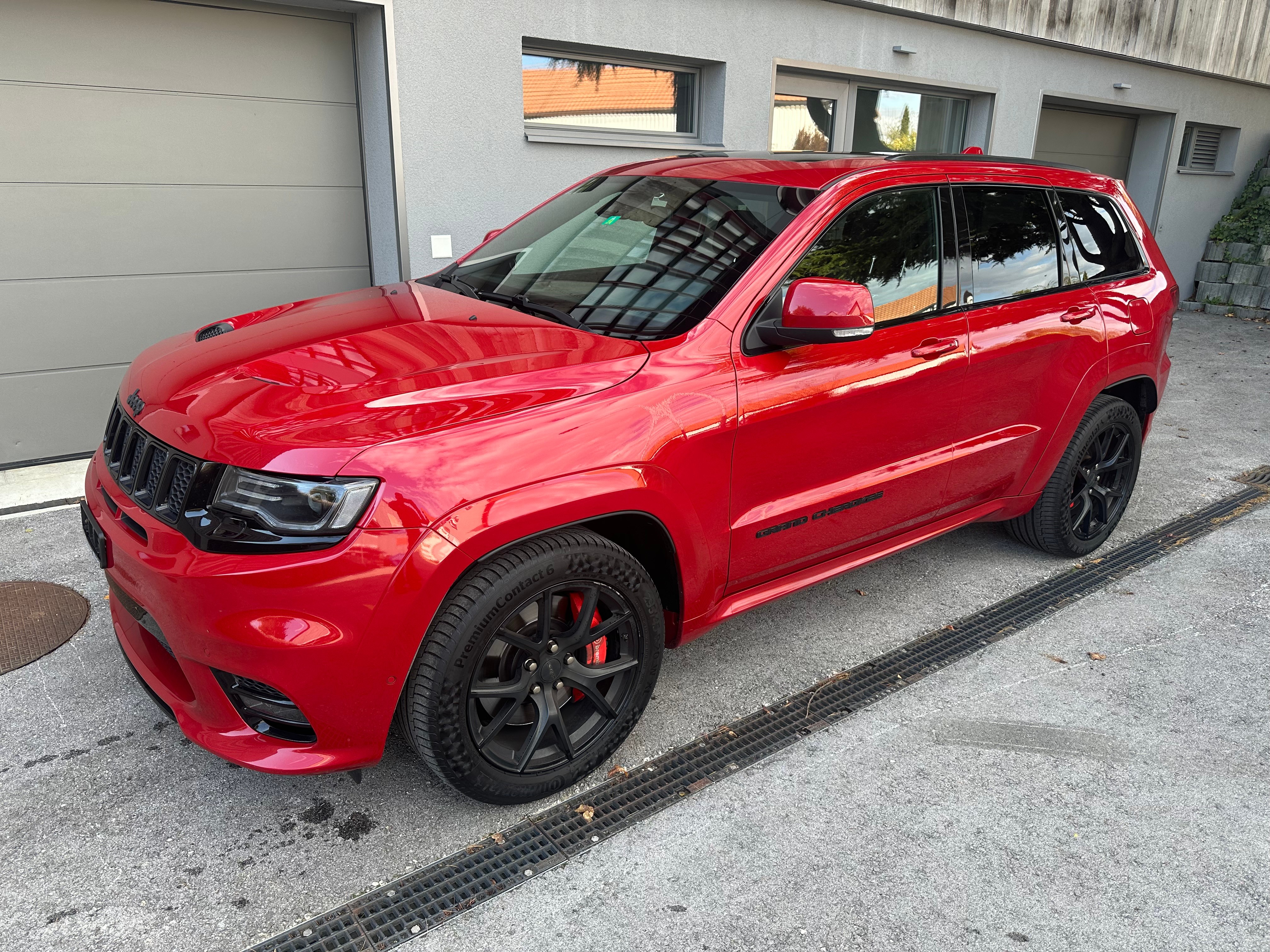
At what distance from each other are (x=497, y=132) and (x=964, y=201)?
11.6ft

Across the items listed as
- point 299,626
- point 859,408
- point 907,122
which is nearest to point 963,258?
point 859,408

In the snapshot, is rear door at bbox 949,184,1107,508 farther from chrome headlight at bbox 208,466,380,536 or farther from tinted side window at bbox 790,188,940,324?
chrome headlight at bbox 208,466,380,536

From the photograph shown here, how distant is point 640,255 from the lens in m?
3.14

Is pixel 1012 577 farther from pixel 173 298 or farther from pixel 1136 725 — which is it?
pixel 173 298

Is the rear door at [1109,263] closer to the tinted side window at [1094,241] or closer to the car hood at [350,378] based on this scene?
the tinted side window at [1094,241]

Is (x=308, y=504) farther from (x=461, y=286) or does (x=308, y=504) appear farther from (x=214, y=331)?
(x=461, y=286)

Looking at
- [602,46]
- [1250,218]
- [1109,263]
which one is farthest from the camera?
[1250,218]

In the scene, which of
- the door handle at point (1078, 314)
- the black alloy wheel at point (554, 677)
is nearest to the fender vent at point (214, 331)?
the black alloy wheel at point (554, 677)

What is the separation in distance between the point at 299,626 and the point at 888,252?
2.34m

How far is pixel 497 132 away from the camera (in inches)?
236

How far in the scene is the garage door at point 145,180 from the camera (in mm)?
4887

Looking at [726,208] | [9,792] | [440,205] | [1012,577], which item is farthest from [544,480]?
[440,205]

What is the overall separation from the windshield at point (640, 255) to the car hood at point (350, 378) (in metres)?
0.16

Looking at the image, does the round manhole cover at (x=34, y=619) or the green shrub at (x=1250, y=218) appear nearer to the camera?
the round manhole cover at (x=34, y=619)
